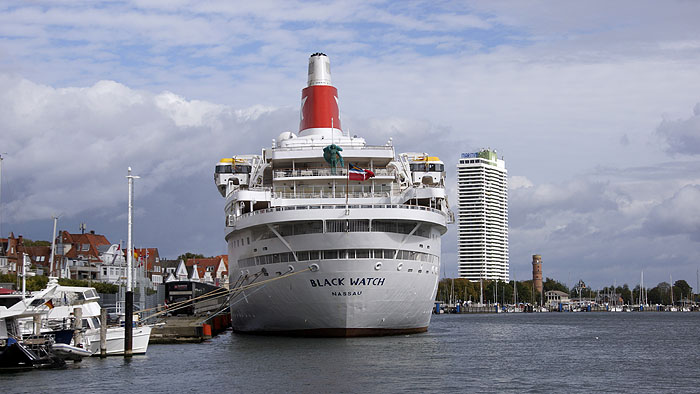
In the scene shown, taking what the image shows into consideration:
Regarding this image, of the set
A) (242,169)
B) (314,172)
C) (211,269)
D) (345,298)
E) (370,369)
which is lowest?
(370,369)

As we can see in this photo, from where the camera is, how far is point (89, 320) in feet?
141

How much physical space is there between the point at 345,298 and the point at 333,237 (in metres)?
3.26

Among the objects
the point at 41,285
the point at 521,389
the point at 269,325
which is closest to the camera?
the point at 521,389

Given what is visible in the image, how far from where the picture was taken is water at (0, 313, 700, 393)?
106 ft

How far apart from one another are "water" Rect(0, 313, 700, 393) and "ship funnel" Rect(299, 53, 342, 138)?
16482 mm

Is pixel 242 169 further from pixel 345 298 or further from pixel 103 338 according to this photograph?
pixel 103 338

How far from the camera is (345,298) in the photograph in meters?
46.8

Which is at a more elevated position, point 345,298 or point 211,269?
point 211,269

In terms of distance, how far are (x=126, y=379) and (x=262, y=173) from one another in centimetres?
2364

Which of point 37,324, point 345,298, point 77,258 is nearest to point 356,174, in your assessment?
point 345,298

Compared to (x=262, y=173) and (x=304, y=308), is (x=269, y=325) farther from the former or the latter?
(x=262, y=173)

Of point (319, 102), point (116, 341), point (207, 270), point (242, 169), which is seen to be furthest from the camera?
point (207, 270)

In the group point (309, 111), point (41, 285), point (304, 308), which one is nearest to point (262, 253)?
point (304, 308)

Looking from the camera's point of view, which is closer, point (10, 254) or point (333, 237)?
point (333, 237)
